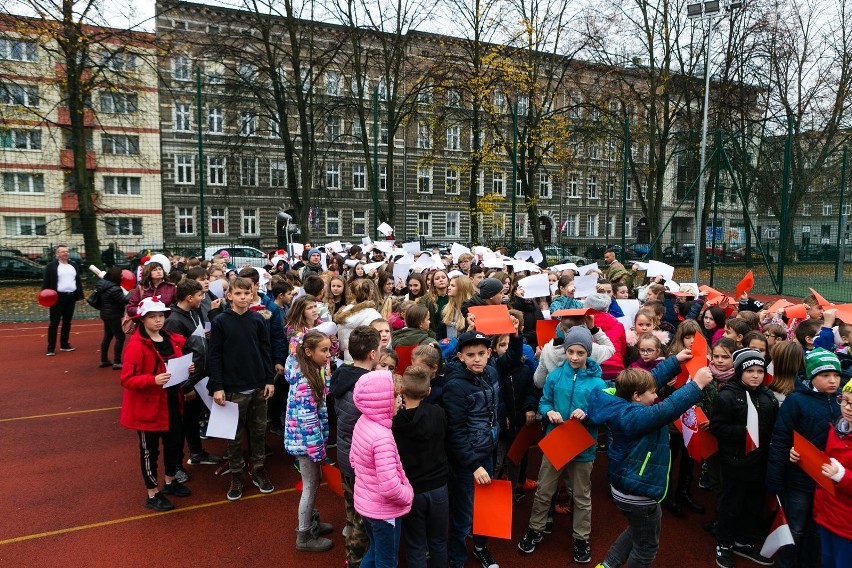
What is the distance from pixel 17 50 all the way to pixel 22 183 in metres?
12.9

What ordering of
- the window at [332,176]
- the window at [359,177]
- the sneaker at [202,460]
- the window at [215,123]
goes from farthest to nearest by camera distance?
the window at [359,177] < the window at [332,176] < the window at [215,123] < the sneaker at [202,460]

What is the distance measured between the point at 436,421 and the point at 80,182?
695 inches

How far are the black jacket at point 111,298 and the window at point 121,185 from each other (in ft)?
72.2

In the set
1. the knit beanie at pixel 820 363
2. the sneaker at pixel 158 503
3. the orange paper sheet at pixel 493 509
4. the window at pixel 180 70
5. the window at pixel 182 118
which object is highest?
the window at pixel 180 70

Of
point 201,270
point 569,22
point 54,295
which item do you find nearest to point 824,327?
point 201,270

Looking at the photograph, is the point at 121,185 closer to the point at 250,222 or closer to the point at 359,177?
the point at 250,222

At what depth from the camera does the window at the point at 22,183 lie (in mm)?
27422

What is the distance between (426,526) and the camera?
3.36 metres

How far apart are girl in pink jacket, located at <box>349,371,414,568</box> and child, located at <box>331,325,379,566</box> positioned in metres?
0.31

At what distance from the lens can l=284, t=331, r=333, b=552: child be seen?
400 cm

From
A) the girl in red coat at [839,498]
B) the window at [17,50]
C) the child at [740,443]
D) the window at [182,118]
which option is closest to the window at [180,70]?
the window at [182,118]

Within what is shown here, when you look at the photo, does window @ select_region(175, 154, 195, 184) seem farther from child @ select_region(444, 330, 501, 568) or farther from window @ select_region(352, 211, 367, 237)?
child @ select_region(444, 330, 501, 568)

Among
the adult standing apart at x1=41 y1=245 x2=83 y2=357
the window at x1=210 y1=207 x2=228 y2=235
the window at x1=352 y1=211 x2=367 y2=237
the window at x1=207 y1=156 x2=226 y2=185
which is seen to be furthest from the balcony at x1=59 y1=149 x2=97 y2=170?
the window at x1=352 y1=211 x2=367 y2=237

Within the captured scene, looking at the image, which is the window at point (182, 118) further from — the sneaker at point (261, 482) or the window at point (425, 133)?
the sneaker at point (261, 482)
